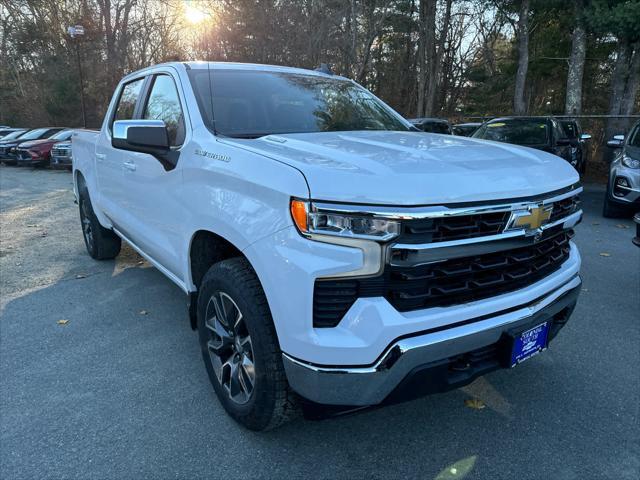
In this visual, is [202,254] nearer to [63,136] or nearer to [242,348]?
[242,348]

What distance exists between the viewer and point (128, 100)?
14.0 feet

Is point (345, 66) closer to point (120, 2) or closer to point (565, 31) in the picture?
point (565, 31)

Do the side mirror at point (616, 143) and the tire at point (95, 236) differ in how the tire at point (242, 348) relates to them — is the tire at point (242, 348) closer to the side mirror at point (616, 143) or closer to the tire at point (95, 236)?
the tire at point (95, 236)

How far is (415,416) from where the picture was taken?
8.81 ft

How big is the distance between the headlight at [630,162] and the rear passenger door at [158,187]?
277 inches

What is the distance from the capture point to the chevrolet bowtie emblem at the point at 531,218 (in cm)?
206

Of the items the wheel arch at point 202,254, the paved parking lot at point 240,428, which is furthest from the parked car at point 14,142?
the wheel arch at point 202,254

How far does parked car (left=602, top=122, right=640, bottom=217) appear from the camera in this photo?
727 cm

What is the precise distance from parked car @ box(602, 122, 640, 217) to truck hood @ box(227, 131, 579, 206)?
5.80 meters

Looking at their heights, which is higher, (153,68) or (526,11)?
(526,11)

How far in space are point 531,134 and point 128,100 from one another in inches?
332

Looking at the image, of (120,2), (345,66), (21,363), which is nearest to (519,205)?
(21,363)

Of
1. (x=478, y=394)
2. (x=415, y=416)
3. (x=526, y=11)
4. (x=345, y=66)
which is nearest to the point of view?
(x=415, y=416)

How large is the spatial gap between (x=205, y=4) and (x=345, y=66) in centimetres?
769
